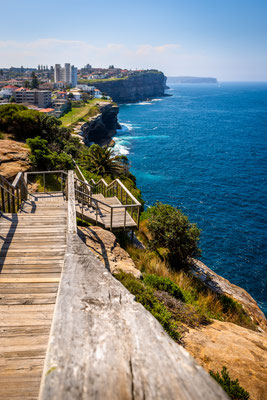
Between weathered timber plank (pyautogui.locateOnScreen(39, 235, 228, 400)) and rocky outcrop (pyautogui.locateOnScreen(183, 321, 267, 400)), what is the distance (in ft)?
12.2

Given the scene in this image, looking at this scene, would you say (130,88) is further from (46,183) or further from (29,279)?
(29,279)

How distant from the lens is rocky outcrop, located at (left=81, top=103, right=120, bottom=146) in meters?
66.1

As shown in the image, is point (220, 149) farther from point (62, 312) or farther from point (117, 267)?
point (62, 312)

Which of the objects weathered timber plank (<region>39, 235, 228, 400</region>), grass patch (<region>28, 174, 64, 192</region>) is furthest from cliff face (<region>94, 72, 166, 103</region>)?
weathered timber plank (<region>39, 235, 228, 400</region>)

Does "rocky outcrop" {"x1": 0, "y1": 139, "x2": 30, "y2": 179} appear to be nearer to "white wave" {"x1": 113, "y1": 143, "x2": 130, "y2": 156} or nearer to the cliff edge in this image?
"white wave" {"x1": 113, "y1": 143, "x2": 130, "y2": 156}

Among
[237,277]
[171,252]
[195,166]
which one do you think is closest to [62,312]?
[171,252]

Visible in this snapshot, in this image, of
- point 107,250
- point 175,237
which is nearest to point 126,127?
point 175,237

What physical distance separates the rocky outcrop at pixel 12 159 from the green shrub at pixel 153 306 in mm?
11721

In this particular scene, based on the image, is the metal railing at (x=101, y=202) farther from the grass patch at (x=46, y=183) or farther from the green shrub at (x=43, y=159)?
the green shrub at (x=43, y=159)

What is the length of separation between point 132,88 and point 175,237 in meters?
168

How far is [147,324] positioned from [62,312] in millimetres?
491

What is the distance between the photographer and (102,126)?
249ft

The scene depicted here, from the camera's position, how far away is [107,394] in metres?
1.07

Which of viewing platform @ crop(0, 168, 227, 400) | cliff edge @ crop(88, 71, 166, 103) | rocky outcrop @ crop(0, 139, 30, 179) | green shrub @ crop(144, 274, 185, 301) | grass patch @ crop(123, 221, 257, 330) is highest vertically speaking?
cliff edge @ crop(88, 71, 166, 103)
